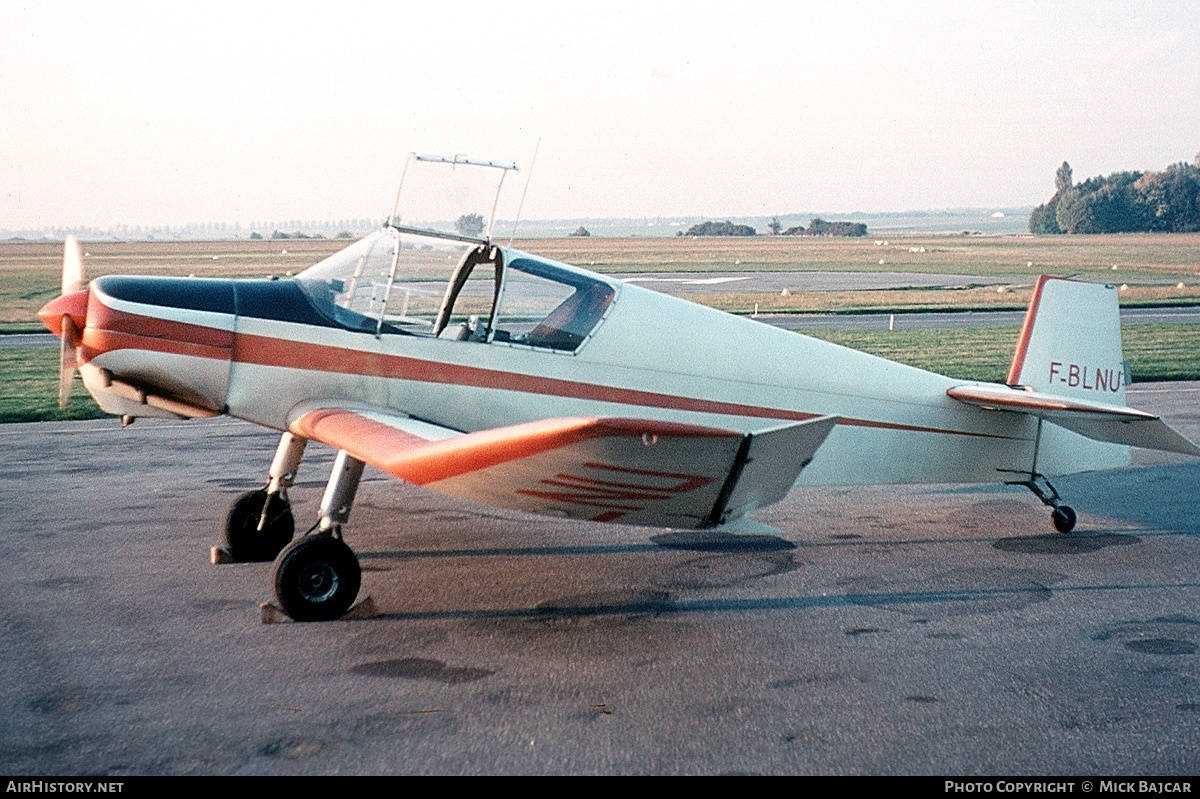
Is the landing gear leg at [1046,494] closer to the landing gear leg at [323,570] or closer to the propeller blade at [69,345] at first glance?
the landing gear leg at [323,570]

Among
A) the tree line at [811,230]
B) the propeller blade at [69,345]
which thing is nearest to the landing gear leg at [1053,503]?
the propeller blade at [69,345]

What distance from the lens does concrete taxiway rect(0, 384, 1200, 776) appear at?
4824 mm

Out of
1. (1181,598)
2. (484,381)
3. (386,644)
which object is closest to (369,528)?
(484,381)

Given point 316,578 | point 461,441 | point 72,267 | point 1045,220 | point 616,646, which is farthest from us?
point 1045,220

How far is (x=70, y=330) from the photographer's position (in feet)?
22.6

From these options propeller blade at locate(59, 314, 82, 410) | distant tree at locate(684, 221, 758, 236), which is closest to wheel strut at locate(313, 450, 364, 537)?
propeller blade at locate(59, 314, 82, 410)

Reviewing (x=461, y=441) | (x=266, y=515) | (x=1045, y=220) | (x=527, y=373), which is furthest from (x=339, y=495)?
(x=1045, y=220)

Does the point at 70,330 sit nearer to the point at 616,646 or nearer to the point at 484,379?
the point at 484,379

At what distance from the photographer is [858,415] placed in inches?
319

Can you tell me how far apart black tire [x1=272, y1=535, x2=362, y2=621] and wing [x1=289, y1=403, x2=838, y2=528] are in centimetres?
85

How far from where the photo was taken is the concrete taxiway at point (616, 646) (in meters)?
4.82

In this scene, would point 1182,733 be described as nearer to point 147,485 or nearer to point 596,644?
point 596,644

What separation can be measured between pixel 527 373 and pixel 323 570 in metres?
1.88

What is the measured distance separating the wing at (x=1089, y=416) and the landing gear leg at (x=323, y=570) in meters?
4.64
